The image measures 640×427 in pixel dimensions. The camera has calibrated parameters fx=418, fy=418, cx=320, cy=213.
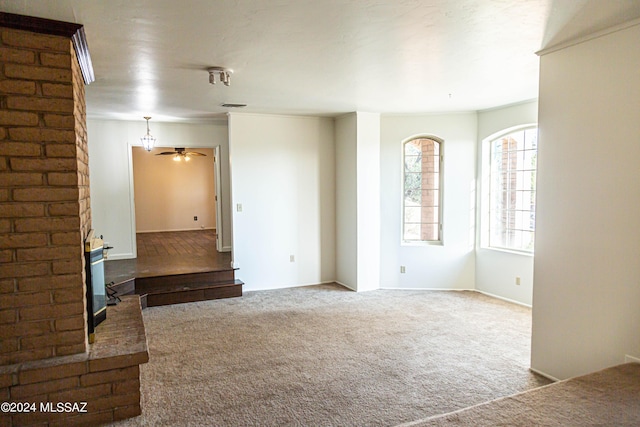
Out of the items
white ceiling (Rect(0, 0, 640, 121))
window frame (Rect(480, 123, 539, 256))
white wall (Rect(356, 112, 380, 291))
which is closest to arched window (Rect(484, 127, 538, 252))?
window frame (Rect(480, 123, 539, 256))

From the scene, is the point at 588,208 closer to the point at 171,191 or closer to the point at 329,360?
the point at 329,360

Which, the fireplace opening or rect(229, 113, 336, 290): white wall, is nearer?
the fireplace opening

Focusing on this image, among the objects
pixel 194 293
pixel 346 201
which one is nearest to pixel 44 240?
pixel 194 293

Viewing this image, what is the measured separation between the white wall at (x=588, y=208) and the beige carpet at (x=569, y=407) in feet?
1.27

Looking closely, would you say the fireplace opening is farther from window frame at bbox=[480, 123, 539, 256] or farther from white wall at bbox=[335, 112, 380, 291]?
window frame at bbox=[480, 123, 539, 256]

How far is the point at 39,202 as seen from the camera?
252cm

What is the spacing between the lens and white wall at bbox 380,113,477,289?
6.04m

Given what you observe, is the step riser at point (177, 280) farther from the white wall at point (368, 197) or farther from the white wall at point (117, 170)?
the white wall at point (368, 197)

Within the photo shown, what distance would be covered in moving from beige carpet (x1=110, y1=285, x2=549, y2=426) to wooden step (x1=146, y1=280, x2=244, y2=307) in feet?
0.61

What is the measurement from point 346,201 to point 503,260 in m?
2.32

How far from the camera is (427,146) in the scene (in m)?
6.21

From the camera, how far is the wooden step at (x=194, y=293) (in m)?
5.34

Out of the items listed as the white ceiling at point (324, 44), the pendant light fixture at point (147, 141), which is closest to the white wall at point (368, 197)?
the white ceiling at point (324, 44)

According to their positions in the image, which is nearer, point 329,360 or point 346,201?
point 329,360
